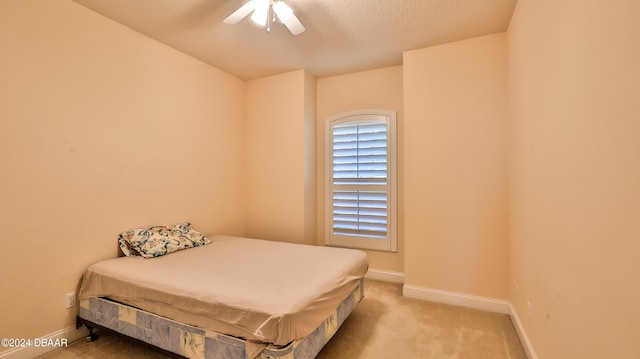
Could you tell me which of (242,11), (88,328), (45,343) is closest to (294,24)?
(242,11)

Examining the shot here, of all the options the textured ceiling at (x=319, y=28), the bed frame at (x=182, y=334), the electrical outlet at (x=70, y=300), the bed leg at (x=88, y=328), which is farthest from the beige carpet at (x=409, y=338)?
the textured ceiling at (x=319, y=28)

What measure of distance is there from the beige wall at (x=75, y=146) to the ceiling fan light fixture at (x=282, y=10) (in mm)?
1561

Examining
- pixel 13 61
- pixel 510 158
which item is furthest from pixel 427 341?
pixel 13 61

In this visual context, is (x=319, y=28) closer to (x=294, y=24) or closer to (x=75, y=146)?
(x=294, y=24)

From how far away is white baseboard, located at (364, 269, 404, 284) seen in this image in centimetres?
353

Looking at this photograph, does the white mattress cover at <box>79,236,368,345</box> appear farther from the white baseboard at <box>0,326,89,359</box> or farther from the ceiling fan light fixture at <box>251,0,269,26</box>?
the ceiling fan light fixture at <box>251,0,269,26</box>

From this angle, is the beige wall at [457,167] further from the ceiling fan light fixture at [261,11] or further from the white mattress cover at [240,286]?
the ceiling fan light fixture at [261,11]

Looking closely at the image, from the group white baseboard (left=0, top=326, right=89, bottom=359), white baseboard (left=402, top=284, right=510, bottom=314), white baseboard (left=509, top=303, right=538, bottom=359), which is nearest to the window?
white baseboard (left=402, top=284, right=510, bottom=314)

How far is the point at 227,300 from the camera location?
1.69m

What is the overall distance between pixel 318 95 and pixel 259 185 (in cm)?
156

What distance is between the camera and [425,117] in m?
3.09

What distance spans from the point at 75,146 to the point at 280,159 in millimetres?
2166

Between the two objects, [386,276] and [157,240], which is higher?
[157,240]

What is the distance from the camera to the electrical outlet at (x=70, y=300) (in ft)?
7.36
